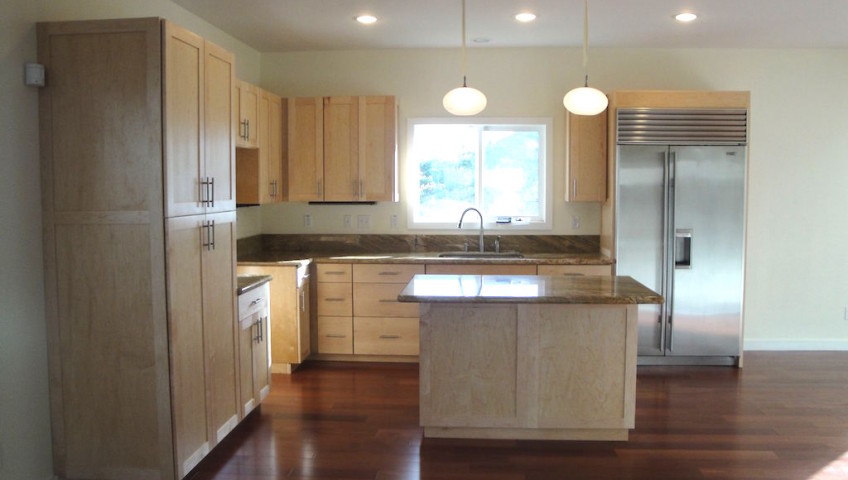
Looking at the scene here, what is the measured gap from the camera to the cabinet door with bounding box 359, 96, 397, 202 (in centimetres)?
540

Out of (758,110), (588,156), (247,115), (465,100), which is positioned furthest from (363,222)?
(758,110)

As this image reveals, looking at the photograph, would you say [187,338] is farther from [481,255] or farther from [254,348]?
[481,255]

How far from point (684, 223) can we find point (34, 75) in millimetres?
4293

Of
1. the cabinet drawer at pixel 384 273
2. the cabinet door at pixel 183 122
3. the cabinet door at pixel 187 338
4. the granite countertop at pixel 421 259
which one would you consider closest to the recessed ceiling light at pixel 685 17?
the granite countertop at pixel 421 259

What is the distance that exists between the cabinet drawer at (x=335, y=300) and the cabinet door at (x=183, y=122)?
208 centimetres

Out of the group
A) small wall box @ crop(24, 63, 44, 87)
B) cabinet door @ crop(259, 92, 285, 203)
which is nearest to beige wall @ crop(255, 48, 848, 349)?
cabinet door @ crop(259, 92, 285, 203)

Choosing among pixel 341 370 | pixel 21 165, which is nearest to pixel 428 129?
pixel 341 370

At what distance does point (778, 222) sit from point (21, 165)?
5472 millimetres

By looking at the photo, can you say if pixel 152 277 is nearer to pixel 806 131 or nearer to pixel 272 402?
pixel 272 402

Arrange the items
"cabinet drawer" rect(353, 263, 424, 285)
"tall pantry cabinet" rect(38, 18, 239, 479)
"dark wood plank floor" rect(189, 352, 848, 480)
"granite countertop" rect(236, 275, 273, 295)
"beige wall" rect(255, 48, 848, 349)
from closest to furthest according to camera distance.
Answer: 1. "tall pantry cabinet" rect(38, 18, 239, 479)
2. "dark wood plank floor" rect(189, 352, 848, 480)
3. "granite countertop" rect(236, 275, 273, 295)
4. "cabinet drawer" rect(353, 263, 424, 285)
5. "beige wall" rect(255, 48, 848, 349)

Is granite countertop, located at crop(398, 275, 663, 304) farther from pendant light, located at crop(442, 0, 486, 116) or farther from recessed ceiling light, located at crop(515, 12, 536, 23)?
recessed ceiling light, located at crop(515, 12, 536, 23)

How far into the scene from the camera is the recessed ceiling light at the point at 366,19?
451 cm

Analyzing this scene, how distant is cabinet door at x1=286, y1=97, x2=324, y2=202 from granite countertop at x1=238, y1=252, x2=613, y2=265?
1.76ft

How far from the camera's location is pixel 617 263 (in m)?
5.11
